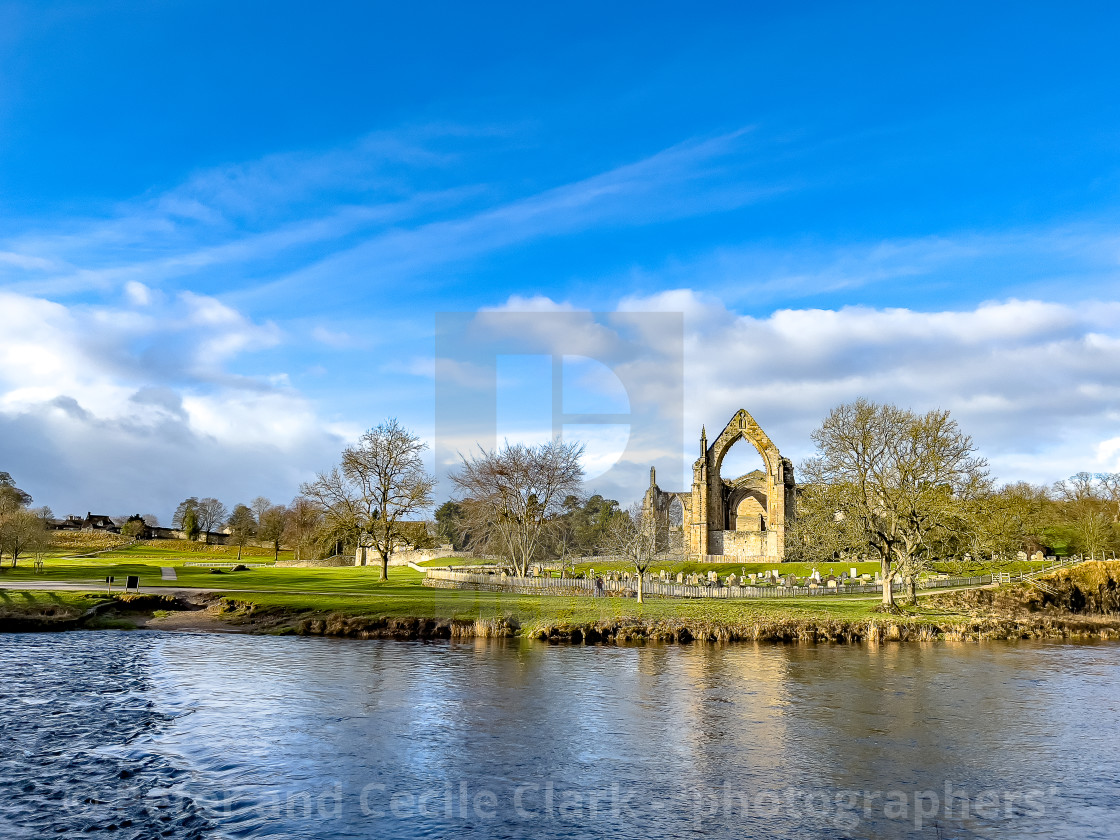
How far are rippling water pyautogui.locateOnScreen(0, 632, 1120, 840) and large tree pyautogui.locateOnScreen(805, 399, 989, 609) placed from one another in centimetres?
1412

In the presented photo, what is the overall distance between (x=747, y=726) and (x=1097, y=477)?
137310mm

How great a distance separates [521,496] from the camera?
4822 centimetres

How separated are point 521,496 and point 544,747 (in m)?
33.0

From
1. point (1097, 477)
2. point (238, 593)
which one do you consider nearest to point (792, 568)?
point (238, 593)

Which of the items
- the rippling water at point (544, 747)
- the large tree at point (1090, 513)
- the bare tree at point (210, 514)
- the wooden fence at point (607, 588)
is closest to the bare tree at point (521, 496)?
the wooden fence at point (607, 588)

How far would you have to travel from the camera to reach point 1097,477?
126188mm

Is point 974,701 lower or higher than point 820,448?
lower

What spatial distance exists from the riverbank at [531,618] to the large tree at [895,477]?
3.64 m

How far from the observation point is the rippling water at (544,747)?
38.6 ft

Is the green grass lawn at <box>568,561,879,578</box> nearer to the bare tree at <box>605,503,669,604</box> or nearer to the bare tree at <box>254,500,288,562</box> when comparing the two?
the bare tree at <box>605,503,669,604</box>

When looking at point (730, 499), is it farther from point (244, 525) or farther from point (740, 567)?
point (244, 525)

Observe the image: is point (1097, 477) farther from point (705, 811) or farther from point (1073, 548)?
point (705, 811)

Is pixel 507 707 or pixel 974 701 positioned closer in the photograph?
pixel 507 707

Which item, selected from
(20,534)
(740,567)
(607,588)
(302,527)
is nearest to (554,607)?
(607,588)
